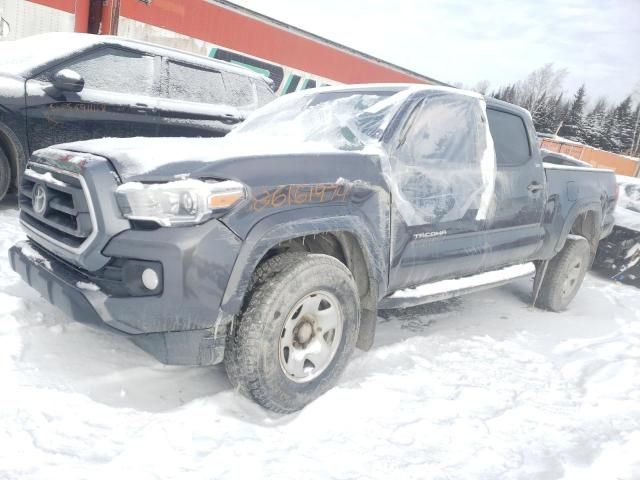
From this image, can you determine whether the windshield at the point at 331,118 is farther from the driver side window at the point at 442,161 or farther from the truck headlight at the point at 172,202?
the truck headlight at the point at 172,202

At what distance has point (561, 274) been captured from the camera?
4.66 metres

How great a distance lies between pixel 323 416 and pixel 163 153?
1.47 meters

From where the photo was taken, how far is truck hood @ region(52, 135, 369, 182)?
2043mm

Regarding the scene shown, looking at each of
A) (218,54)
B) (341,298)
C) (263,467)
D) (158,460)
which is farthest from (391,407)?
(218,54)

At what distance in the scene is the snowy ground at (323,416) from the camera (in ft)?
6.23

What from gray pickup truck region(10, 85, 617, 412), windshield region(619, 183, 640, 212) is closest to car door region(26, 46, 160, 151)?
gray pickup truck region(10, 85, 617, 412)

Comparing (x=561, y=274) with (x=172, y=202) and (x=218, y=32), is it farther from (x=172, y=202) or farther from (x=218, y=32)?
(x=218, y=32)

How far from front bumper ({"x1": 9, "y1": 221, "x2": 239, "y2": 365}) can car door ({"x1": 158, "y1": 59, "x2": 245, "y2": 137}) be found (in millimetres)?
3470

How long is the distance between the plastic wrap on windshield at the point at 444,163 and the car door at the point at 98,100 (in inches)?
126

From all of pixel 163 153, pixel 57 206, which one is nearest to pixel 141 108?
pixel 57 206

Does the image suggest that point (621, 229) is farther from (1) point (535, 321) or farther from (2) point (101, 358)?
(2) point (101, 358)

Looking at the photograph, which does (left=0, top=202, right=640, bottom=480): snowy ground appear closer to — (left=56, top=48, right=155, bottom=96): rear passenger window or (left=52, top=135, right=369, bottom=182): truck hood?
(left=52, top=135, right=369, bottom=182): truck hood

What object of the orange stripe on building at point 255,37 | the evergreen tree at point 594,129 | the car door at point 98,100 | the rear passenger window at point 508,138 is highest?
the evergreen tree at point 594,129

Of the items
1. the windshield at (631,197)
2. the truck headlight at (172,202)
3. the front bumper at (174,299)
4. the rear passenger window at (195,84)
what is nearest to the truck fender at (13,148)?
the rear passenger window at (195,84)
